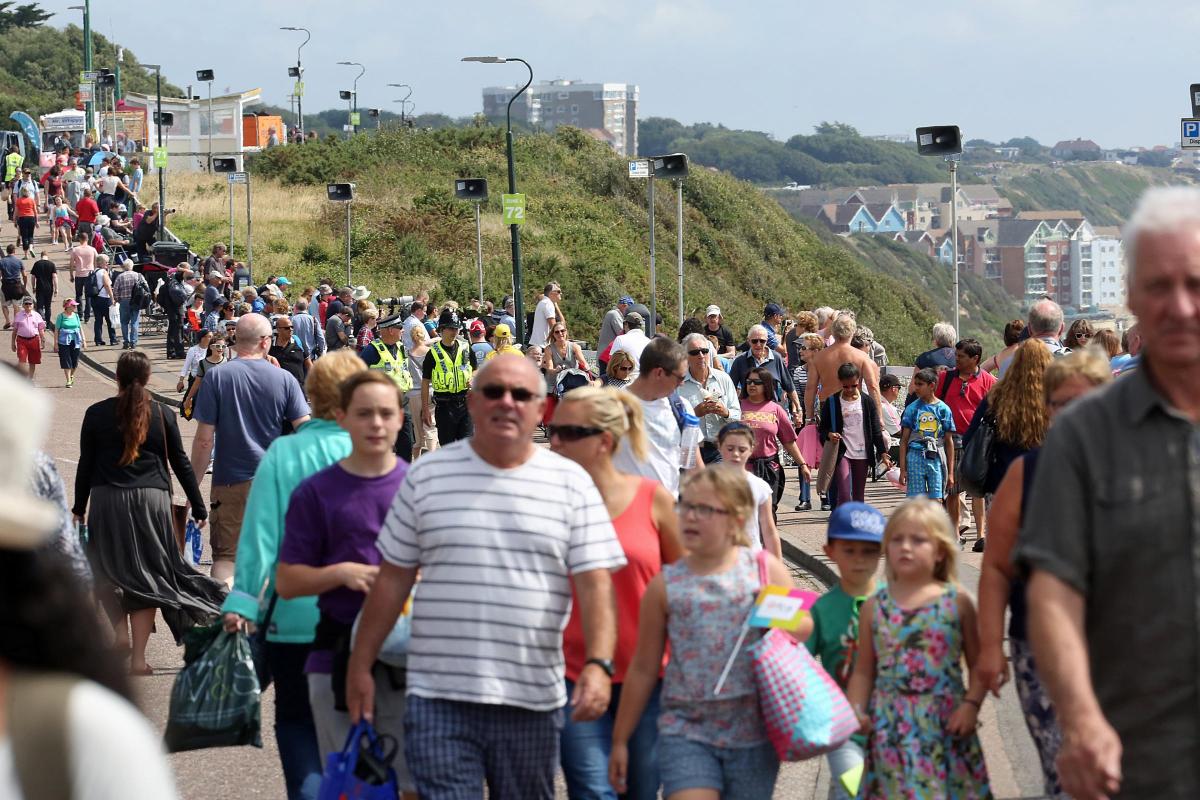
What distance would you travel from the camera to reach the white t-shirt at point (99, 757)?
1860 millimetres

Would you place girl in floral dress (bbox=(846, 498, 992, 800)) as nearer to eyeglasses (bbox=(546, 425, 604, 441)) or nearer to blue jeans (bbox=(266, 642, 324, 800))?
eyeglasses (bbox=(546, 425, 604, 441))

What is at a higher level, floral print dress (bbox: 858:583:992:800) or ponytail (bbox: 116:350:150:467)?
ponytail (bbox: 116:350:150:467)

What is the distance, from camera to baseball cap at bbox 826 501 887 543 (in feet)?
19.0

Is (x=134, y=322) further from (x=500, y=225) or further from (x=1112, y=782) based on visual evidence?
(x=1112, y=782)

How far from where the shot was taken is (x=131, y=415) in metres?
8.96

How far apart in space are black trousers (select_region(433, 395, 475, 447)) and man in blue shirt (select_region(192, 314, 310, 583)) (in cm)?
627

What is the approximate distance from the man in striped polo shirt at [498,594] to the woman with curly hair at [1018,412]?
319cm

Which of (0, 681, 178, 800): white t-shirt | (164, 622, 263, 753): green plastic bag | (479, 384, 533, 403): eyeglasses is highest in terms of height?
(479, 384, 533, 403): eyeglasses

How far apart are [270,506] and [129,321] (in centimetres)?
2802

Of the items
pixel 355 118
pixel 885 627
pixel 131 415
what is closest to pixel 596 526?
pixel 885 627

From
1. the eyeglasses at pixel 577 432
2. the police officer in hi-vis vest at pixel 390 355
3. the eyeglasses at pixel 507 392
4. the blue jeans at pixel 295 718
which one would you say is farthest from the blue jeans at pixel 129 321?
the eyeglasses at pixel 507 392

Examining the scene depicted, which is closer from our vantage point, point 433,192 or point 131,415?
point 131,415

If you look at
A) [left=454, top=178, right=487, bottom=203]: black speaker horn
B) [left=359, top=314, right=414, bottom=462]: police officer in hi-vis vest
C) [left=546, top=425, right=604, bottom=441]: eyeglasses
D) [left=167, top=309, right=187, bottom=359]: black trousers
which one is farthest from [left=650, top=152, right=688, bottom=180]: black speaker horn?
[left=546, top=425, right=604, bottom=441]: eyeglasses

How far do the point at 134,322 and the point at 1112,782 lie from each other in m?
31.3
